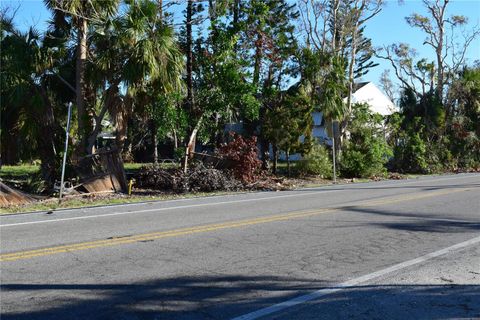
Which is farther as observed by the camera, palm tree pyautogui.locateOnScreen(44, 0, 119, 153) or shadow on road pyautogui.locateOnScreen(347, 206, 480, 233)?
palm tree pyautogui.locateOnScreen(44, 0, 119, 153)

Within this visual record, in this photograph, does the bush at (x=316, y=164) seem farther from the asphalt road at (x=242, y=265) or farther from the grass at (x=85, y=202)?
the asphalt road at (x=242, y=265)

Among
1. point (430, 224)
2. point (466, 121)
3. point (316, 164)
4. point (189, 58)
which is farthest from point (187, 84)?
point (466, 121)

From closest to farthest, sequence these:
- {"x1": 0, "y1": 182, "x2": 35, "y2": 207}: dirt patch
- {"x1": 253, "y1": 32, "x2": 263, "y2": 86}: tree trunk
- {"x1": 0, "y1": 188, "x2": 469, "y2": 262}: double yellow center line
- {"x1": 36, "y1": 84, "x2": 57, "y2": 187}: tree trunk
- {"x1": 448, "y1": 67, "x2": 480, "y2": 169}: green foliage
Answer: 1. {"x1": 0, "y1": 188, "x2": 469, "y2": 262}: double yellow center line
2. {"x1": 0, "y1": 182, "x2": 35, "y2": 207}: dirt patch
3. {"x1": 36, "y1": 84, "x2": 57, "y2": 187}: tree trunk
4. {"x1": 253, "y1": 32, "x2": 263, "y2": 86}: tree trunk
5. {"x1": 448, "y1": 67, "x2": 480, "y2": 169}: green foliage

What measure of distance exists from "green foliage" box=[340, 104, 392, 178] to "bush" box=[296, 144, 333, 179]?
1.70 m

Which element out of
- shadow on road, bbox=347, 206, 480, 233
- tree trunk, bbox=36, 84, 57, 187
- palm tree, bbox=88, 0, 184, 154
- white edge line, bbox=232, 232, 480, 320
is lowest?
white edge line, bbox=232, 232, 480, 320

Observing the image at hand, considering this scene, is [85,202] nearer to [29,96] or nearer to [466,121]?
[29,96]

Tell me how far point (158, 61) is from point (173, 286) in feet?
39.5

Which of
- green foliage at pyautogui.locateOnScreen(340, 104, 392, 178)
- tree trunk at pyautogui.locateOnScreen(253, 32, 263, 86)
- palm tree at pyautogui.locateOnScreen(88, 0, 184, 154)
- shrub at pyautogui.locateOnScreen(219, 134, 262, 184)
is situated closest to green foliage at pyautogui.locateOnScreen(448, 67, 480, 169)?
green foliage at pyautogui.locateOnScreen(340, 104, 392, 178)

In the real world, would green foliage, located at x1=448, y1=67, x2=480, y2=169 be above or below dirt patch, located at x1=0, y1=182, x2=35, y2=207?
above

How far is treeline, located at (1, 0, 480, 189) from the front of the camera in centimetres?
1712

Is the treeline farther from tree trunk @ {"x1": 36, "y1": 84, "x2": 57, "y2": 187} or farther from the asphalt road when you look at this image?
the asphalt road

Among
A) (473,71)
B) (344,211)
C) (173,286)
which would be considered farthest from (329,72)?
(173,286)

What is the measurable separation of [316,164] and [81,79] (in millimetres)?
12075

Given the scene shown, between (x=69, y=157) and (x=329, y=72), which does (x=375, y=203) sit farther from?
(x=329, y=72)
